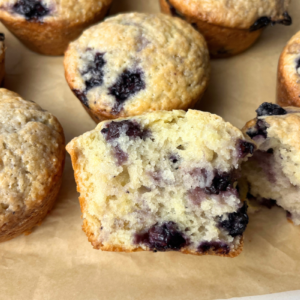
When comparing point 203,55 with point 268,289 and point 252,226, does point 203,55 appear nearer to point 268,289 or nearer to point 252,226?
point 252,226

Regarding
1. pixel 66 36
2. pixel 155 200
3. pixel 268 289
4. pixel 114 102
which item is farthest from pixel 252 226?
pixel 66 36

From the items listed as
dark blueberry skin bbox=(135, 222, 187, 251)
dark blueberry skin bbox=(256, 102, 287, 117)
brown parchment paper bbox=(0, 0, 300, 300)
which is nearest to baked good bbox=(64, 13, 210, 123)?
dark blueberry skin bbox=(256, 102, 287, 117)

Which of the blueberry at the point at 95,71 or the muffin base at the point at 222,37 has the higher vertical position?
the muffin base at the point at 222,37

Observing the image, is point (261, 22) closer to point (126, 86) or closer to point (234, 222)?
point (126, 86)

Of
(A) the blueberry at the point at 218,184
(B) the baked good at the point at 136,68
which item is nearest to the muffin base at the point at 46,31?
(B) the baked good at the point at 136,68

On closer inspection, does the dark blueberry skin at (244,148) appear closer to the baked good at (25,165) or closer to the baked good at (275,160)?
the baked good at (275,160)

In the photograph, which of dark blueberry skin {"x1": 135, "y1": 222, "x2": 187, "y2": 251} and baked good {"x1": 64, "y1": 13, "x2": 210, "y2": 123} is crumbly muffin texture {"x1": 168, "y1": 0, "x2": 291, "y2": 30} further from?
dark blueberry skin {"x1": 135, "y1": 222, "x2": 187, "y2": 251}
